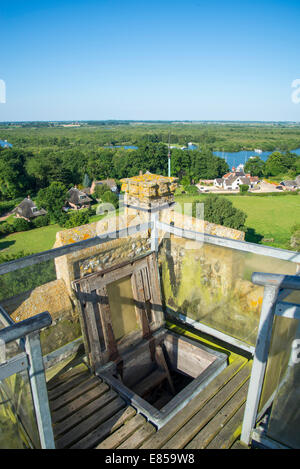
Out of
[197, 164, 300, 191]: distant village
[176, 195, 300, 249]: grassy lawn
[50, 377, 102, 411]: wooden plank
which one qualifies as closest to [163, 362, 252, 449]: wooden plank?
[50, 377, 102, 411]: wooden plank

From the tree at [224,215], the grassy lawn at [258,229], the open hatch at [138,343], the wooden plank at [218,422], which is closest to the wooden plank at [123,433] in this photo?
the open hatch at [138,343]

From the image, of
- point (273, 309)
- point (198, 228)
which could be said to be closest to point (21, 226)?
point (198, 228)

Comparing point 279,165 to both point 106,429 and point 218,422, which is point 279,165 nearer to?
point 218,422

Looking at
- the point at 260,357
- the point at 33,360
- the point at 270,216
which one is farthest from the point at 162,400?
the point at 270,216

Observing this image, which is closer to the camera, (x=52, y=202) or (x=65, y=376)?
(x=65, y=376)

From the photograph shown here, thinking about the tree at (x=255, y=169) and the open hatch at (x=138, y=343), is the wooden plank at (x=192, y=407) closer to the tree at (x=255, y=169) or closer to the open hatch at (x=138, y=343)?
the open hatch at (x=138, y=343)

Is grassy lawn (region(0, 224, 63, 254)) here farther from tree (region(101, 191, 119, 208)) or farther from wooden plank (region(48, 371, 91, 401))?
wooden plank (region(48, 371, 91, 401))
